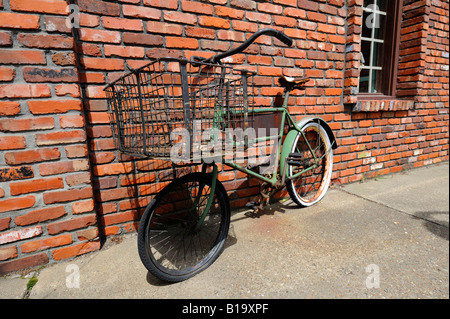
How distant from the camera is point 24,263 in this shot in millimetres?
1511

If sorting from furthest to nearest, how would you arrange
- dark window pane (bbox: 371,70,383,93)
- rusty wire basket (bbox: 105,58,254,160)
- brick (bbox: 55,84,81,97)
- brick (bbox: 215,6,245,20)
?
1. dark window pane (bbox: 371,70,383,93)
2. brick (bbox: 215,6,245,20)
3. brick (bbox: 55,84,81,97)
4. rusty wire basket (bbox: 105,58,254,160)

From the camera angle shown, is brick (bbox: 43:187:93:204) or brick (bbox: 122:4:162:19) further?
brick (bbox: 122:4:162:19)

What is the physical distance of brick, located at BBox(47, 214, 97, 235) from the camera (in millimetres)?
1562

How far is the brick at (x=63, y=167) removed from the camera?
1.49 meters

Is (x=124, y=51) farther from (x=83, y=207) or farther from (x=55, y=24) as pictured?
(x=83, y=207)

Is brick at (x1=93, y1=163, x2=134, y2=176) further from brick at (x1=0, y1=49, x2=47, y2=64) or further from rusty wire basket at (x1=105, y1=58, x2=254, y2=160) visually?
brick at (x1=0, y1=49, x2=47, y2=64)

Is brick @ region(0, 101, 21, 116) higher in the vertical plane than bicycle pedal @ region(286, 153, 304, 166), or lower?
higher

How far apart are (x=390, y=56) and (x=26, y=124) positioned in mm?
3915

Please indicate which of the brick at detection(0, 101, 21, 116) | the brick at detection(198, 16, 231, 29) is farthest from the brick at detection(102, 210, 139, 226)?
the brick at detection(198, 16, 231, 29)

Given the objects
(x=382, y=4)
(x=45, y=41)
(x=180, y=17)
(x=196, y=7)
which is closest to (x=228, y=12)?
(x=196, y=7)

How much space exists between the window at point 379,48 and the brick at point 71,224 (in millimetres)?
3318

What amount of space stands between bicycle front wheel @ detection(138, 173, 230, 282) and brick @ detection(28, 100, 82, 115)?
0.78 m

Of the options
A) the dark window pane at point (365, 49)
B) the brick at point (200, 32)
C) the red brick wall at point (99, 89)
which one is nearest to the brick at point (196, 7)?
the red brick wall at point (99, 89)
